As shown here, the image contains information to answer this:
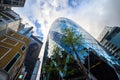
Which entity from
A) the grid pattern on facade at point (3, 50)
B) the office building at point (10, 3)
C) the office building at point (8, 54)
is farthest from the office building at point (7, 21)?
the grid pattern on facade at point (3, 50)

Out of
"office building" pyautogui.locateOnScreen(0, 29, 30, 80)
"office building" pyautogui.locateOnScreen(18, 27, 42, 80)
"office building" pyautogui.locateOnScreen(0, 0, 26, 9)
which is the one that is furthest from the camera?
"office building" pyautogui.locateOnScreen(18, 27, 42, 80)

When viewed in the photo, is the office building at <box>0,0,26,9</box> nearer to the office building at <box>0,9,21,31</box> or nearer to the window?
the office building at <box>0,9,21,31</box>

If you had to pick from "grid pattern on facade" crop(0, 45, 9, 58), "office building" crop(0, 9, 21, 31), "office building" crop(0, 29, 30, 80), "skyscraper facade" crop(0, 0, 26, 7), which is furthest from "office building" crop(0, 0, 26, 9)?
"grid pattern on facade" crop(0, 45, 9, 58)

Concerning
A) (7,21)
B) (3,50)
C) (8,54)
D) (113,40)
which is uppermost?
(7,21)

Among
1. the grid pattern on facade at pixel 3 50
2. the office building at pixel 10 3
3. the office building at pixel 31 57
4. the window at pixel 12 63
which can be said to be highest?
the office building at pixel 10 3

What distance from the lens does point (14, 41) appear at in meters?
29.0

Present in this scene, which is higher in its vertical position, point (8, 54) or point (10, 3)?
point (10, 3)

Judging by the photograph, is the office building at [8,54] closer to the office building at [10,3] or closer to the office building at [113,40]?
the office building at [10,3]

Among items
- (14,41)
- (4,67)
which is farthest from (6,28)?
(4,67)

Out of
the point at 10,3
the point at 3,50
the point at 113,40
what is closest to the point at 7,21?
the point at 3,50

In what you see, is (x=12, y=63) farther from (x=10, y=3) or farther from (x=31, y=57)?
(x=31, y=57)

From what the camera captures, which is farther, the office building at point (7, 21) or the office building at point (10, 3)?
the office building at point (10, 3)

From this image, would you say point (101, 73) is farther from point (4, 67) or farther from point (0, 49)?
A: point (0, 49)

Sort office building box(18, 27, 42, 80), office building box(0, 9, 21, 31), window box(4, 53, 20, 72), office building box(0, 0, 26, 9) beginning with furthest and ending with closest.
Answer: office building box(18, 27, 42, 80) → office building box(0, 0, 26, 9) → office building box(0, 9, 21, 31) → window box(4, 53, 20, 72)
